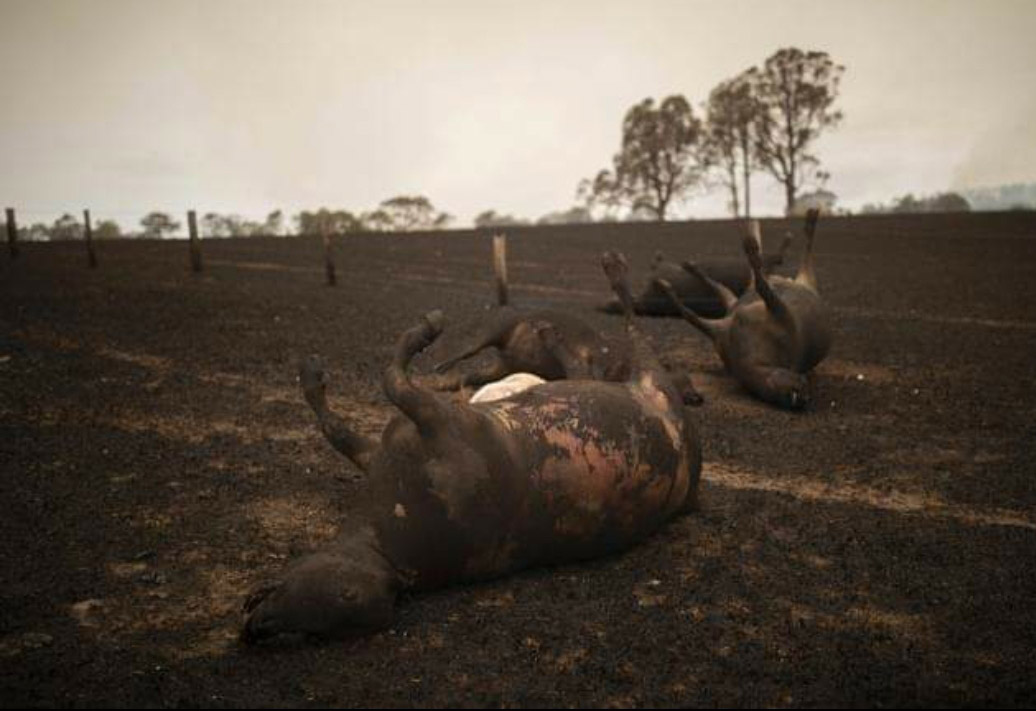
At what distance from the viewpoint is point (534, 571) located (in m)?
3.84

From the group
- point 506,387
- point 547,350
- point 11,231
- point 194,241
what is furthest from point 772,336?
point 11,231

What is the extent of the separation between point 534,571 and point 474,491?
782mm

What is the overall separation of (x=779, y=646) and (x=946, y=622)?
2.82 feet

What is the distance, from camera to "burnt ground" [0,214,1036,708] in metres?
3.01

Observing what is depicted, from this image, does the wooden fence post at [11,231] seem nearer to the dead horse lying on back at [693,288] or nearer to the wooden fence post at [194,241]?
the wooden fence post at [194,241]

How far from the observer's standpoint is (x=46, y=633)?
3311 millimetres

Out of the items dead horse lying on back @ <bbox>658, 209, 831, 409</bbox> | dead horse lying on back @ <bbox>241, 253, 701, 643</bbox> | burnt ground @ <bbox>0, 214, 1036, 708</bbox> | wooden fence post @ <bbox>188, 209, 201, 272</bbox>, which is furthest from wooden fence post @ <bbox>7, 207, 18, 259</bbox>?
dead horse lying on back @ <bbox>241, 253, 701, 643</bbox>

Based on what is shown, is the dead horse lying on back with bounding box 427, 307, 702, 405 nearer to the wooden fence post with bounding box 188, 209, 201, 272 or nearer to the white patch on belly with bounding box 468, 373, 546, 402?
the white patch on belly with bounding box 468, 373, 546, 402

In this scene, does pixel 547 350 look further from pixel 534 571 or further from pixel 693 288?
pixel 693 288

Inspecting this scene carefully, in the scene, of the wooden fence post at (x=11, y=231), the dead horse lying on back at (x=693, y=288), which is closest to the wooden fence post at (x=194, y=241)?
the wooden fence post at (x=11, y=231)

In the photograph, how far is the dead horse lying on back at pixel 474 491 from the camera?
3.10 metres

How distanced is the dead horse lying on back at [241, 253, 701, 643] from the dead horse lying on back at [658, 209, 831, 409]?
3.68 meters

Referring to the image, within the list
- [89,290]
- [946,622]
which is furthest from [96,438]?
[89,290]

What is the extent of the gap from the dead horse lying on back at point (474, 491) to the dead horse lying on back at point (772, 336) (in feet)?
12.1
